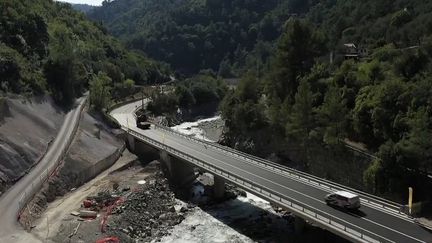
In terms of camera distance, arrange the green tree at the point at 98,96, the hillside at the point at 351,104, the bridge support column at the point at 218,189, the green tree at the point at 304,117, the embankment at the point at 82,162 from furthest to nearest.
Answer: the green tree at the point at 98,96 → the green tree at the point at 304,117 → the bridge support column at the point at 218,189 → the embankment at the point at 82,162 → the hillside at the point at 351,104

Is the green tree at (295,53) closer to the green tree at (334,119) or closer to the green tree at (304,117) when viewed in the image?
the green tree at (304,117)

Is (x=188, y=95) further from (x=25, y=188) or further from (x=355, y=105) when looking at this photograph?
(x=25, y=188)

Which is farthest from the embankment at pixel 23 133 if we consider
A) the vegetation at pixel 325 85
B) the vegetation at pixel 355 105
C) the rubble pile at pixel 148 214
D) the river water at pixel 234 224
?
the vegetation at pixel 355 105

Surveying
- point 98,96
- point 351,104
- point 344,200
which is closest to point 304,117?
point 351,104

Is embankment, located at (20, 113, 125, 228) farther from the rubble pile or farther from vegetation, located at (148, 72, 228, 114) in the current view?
vegetation, located at (148, 72, 228, 114)

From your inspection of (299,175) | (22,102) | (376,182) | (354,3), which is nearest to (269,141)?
(299,175)
